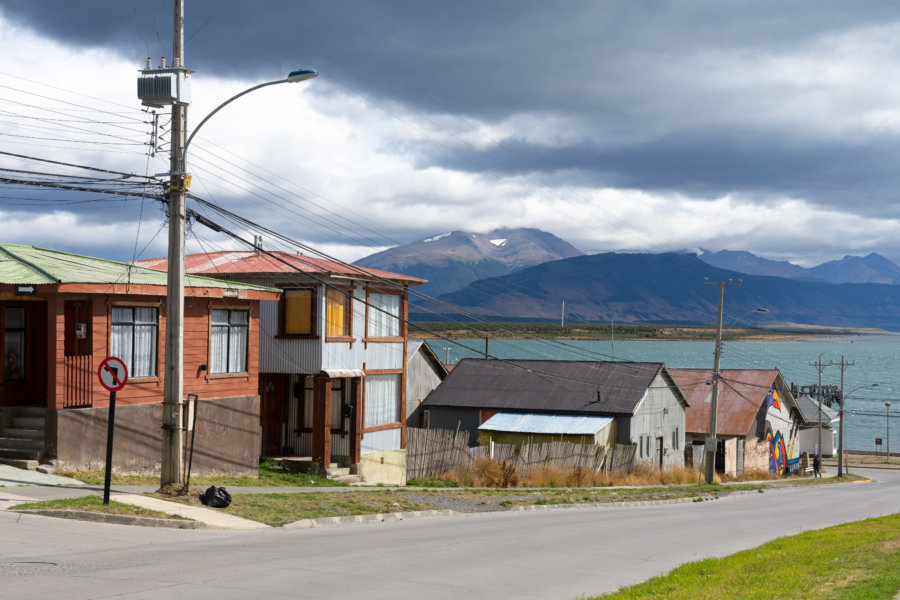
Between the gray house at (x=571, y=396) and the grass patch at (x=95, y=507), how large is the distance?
28954 millimetres

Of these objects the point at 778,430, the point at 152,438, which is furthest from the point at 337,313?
the point at 778,430

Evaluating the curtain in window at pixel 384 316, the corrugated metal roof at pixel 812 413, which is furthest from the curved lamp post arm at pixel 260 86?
the corrugated metal roof at pixel 812 413

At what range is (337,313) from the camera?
103ft

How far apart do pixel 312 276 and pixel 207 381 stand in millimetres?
5995

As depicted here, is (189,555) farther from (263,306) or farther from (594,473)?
(594,473)

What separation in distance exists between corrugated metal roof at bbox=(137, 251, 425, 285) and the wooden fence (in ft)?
20.6

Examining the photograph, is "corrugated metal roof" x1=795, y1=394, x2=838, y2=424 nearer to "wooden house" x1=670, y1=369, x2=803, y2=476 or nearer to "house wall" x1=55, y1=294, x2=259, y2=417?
"wooden house" x1=670, y1=369, x2=803, y2=476

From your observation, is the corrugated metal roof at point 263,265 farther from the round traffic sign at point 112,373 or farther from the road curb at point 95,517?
the road curb at point 95,517

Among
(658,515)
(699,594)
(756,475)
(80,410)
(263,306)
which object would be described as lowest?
(756,475)

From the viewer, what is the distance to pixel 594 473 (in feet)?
125

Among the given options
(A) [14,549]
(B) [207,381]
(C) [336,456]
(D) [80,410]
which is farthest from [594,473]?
(A) [14,549]

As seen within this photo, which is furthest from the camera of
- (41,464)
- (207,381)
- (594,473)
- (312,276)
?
(594,473)

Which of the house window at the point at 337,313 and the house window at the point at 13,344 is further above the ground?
the house window at the point at 337,313

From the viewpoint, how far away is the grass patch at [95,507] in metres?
15.6
